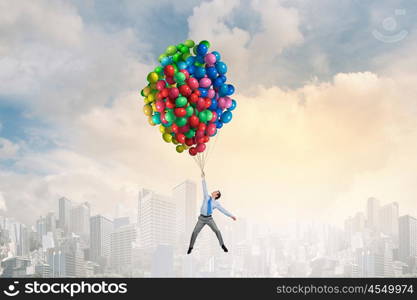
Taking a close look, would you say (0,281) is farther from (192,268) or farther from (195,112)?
(192,268)

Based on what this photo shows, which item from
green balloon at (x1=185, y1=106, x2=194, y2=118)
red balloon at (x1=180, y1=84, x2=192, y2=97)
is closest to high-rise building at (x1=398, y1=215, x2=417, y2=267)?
green balloon at (x1=185, y1=106, x2=194, y2=118)

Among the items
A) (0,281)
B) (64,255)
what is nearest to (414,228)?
(64,255)

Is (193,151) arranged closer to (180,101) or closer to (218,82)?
(180,101)

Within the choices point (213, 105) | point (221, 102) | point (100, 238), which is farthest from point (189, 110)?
point (100, 238)

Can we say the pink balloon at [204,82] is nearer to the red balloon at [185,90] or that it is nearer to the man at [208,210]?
the red balloon at [185,90]

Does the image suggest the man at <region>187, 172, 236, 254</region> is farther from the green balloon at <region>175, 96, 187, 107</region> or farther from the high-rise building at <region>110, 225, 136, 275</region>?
the high-rise building at <region>110, 225, 136, 275</region>

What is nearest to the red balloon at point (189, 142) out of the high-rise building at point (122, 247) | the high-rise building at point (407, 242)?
the high-rise building at point (122, 247)
